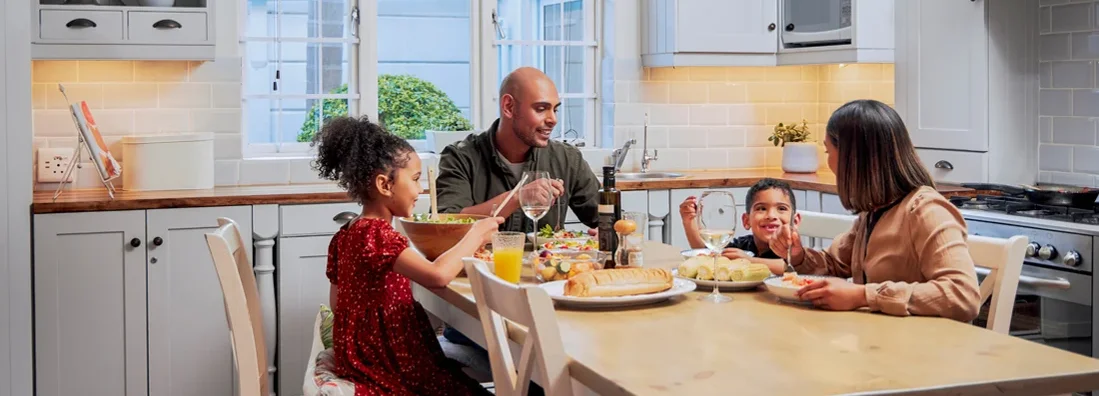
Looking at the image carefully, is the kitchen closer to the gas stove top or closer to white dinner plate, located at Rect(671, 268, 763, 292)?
the gas stove top

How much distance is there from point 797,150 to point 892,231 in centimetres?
297

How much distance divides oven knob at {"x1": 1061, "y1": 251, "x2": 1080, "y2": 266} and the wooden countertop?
0.79 meters

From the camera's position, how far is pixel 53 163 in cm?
441

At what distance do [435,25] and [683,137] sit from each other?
7.28 ft

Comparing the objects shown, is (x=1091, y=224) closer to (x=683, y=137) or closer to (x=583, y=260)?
(x=583, y=260)

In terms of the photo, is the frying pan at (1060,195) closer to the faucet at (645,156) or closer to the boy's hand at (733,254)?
the boy's hand at (733,254)

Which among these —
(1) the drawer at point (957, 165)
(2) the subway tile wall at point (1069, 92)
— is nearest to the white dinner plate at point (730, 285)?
(1) the drawer at point (957, 165)

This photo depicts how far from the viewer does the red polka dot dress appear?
256 cm

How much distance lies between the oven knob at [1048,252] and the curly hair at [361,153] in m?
1.87

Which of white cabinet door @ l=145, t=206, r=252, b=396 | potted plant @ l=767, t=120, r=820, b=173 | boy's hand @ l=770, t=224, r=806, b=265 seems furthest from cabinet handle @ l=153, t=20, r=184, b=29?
potted plant @ l=767, t=120, r=820, b=173

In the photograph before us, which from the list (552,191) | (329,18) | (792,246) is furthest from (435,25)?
(792,246)

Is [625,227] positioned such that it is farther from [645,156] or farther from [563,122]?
[563,122]

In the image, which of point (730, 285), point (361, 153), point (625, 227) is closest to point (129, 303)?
point (361, 153)

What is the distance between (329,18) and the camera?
4938mm
